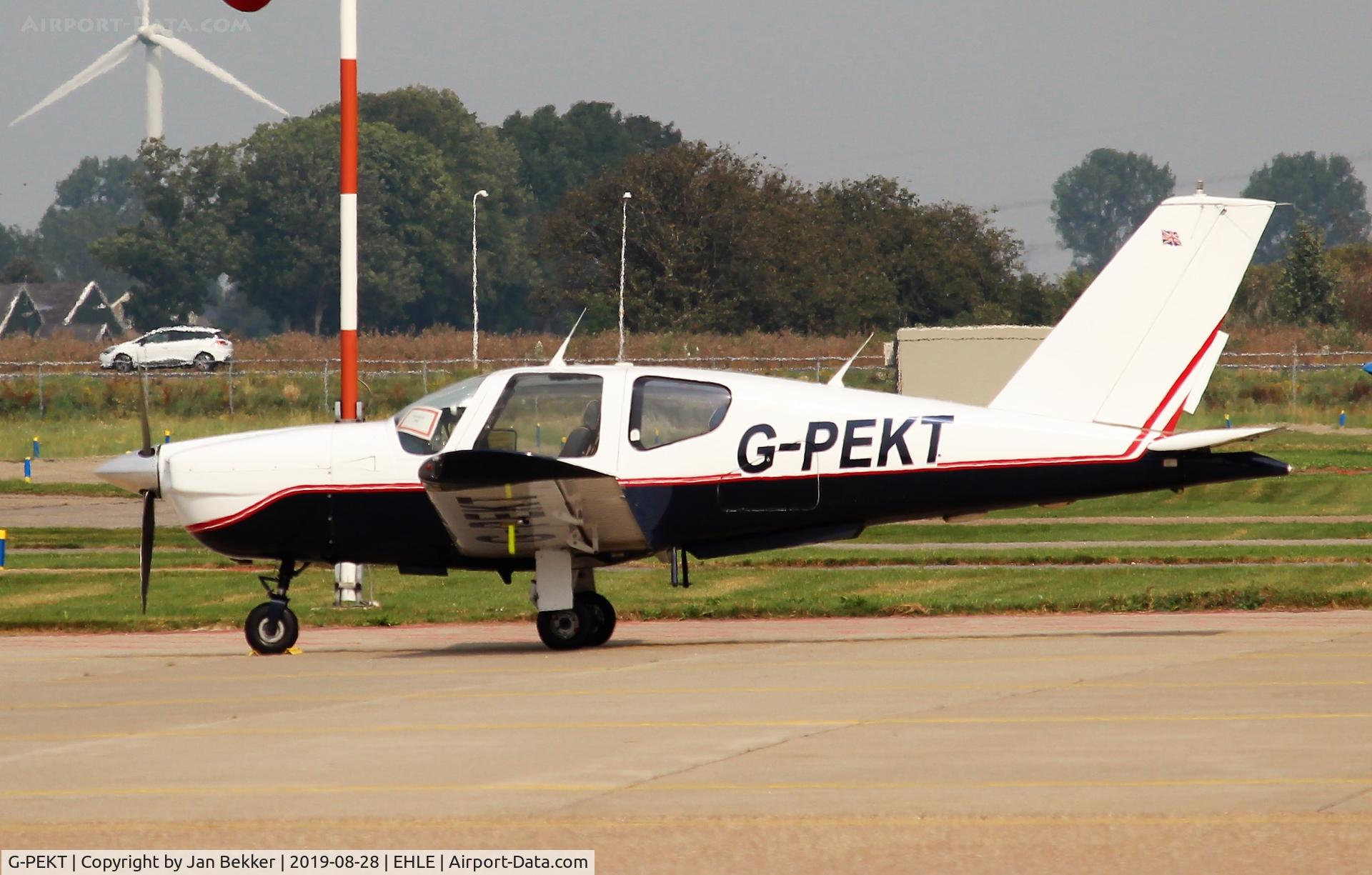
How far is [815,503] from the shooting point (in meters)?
13.4

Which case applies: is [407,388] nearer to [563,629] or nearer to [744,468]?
[563,629]

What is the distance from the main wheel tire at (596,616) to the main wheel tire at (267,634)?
90.9 inches

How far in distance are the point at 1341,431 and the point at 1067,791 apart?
40.7 metres

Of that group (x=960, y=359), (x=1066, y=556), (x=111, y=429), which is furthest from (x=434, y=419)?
(x=111, y=429)

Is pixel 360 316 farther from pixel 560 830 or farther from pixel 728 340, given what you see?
pixel 560 830

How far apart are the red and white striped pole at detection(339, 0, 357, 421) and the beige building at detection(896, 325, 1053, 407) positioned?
1055 inches

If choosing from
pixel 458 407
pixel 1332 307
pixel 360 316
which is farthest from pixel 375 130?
pixel 458 407

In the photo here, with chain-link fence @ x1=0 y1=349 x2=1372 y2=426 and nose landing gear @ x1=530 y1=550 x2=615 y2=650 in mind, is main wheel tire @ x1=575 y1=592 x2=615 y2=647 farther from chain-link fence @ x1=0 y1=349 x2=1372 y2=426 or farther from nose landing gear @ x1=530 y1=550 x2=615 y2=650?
chain-link fence @ x1=0 y1=349 x2=1372 y2=426

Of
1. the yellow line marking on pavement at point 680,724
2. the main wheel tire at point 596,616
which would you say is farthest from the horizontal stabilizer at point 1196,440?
the main wheel tire at point 596,616

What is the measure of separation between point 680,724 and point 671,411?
4.03m

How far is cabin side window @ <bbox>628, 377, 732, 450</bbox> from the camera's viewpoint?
13305mm

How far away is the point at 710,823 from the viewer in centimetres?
716

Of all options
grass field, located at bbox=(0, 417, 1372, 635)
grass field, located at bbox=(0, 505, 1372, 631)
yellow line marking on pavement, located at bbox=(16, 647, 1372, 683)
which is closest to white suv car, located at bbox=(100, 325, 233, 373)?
grass field, located at bbox=(0, 417, 1372, 635)

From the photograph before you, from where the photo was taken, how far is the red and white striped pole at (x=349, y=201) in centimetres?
1809
